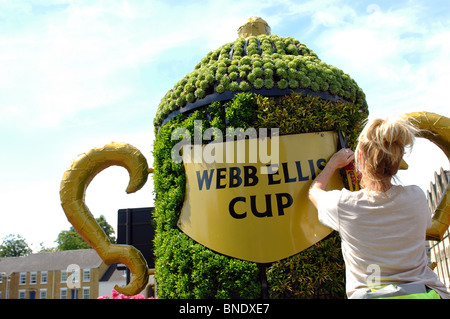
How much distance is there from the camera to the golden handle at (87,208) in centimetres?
437

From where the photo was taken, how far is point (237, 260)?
12.2ft

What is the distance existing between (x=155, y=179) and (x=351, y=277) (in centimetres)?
271

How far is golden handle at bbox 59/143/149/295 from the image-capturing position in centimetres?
437

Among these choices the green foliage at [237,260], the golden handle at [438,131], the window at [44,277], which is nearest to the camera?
the green foliage at [237,260]

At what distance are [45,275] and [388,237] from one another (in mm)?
47455

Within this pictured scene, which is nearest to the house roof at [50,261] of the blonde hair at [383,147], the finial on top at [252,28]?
the finial on top at [252,28]

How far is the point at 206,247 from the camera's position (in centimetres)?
386

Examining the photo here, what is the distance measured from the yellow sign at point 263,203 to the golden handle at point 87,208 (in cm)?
88

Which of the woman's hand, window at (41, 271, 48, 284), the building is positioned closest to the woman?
the woman's hand

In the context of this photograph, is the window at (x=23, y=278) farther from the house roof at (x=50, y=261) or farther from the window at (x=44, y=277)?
the window at (x=44, y=277)

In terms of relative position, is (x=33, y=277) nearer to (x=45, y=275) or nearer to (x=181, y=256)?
(x=45, y=275)

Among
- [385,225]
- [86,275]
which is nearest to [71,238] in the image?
[86,275]
